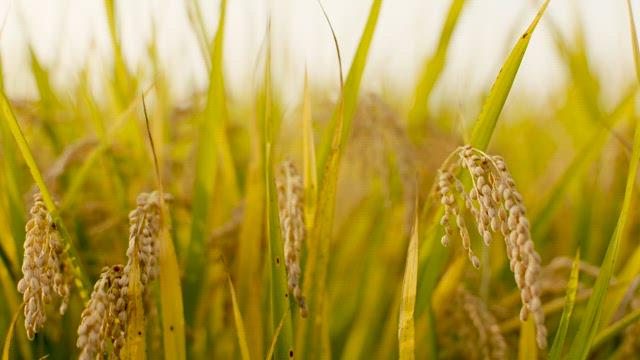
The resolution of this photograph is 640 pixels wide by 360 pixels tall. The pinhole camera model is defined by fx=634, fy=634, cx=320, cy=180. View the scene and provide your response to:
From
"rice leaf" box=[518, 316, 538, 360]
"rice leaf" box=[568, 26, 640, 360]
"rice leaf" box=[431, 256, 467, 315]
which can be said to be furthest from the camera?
"rice leaf" box=[431, 256, 467, 315]

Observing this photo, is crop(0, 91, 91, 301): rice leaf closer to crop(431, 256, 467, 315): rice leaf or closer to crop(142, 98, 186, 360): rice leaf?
crop(142, 98, 186, 360): rice leaf

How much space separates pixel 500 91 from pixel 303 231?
0.48 meters

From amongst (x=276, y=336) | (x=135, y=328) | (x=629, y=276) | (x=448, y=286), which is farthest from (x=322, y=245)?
(x=629, y=276)

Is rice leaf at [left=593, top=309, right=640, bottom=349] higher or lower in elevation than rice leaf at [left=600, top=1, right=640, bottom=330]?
lower

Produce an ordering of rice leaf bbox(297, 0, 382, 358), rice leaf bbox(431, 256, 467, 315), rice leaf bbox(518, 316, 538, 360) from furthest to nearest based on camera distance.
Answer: rice leaf bbox(431, 256, 467, 315)
rice leaf bbox(518, 316, 538, 360)
rice leaf bbox(297, 0, 382, 358)

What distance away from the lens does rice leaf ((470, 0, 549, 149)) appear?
1207 mm

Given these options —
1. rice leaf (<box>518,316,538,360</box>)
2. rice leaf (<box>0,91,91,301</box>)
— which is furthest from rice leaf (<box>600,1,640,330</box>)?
rice leaf (<box>0,91,91,301</box>)

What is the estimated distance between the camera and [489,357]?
1.47m

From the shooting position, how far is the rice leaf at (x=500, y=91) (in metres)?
1.21

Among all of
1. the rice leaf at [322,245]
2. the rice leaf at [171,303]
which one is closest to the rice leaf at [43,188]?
the rice leaf at [171,303]

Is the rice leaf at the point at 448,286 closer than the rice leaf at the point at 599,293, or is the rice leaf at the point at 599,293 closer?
the rice leaf at the point at 599,293

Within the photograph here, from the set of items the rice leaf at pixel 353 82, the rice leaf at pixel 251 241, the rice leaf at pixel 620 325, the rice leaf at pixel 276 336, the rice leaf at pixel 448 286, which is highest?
the rice leaf at pixel 353 82

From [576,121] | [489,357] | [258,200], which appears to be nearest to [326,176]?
[258,200]

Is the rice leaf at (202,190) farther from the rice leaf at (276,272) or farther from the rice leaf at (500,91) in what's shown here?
the rice leaf at (500,91)
